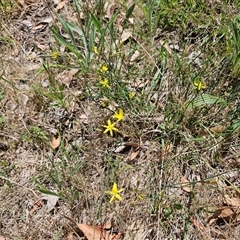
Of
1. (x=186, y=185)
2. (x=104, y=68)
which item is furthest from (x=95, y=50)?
(x=186, y=185)

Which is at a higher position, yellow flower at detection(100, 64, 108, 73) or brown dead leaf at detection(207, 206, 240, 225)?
yellow flower at detection(100, 64, 108, 73)

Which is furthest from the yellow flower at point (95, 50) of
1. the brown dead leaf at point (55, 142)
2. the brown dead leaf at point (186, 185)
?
the brown dead leaf at point (186, 185)

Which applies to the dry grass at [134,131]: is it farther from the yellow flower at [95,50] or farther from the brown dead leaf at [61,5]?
the brown dead leaf at [61,5]

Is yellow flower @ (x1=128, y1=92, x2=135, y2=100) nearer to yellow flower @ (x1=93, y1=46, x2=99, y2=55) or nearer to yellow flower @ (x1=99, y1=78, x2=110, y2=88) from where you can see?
yellow flower @ (x1=99, y1=78, x2=110, y2=88)

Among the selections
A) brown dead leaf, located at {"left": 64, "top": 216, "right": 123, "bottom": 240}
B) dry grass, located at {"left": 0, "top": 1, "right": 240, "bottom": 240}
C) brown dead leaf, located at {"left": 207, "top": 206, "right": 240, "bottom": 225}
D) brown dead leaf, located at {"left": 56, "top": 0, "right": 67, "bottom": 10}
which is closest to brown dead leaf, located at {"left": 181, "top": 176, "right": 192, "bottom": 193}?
dry grass, located at {"left": 0, "top": 1, "right": 240, "bottom": 240}

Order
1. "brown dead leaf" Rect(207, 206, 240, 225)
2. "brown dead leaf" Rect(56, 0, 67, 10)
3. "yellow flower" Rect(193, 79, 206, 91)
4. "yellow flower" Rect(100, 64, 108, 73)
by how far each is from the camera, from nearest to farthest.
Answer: "brown dead leaf" Rect(207, 206, 240, 225) → "yellow flower" Rect(193, 79, 206, 91) → "yellow flower" Rect(100, 64, 108, 73) → "brown dead leaf" Rect(56, 0, 67, 10)

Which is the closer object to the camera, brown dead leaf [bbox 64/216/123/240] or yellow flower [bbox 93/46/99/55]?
brown dead leaf [bbox 64/216/123/240]

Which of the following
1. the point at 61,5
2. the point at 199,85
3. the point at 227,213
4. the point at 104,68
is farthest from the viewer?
the point at 61,5

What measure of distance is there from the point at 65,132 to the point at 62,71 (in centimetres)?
37

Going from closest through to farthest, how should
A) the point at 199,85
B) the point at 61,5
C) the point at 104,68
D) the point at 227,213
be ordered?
the point at 227,213 → the point at 199,85 → the point at 104,68 → the point at 61,5

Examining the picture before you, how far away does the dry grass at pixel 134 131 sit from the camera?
1707 millimetres

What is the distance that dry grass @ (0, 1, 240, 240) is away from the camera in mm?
1707

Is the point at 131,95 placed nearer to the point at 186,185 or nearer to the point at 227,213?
the point at 186,185

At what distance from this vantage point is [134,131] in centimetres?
185
